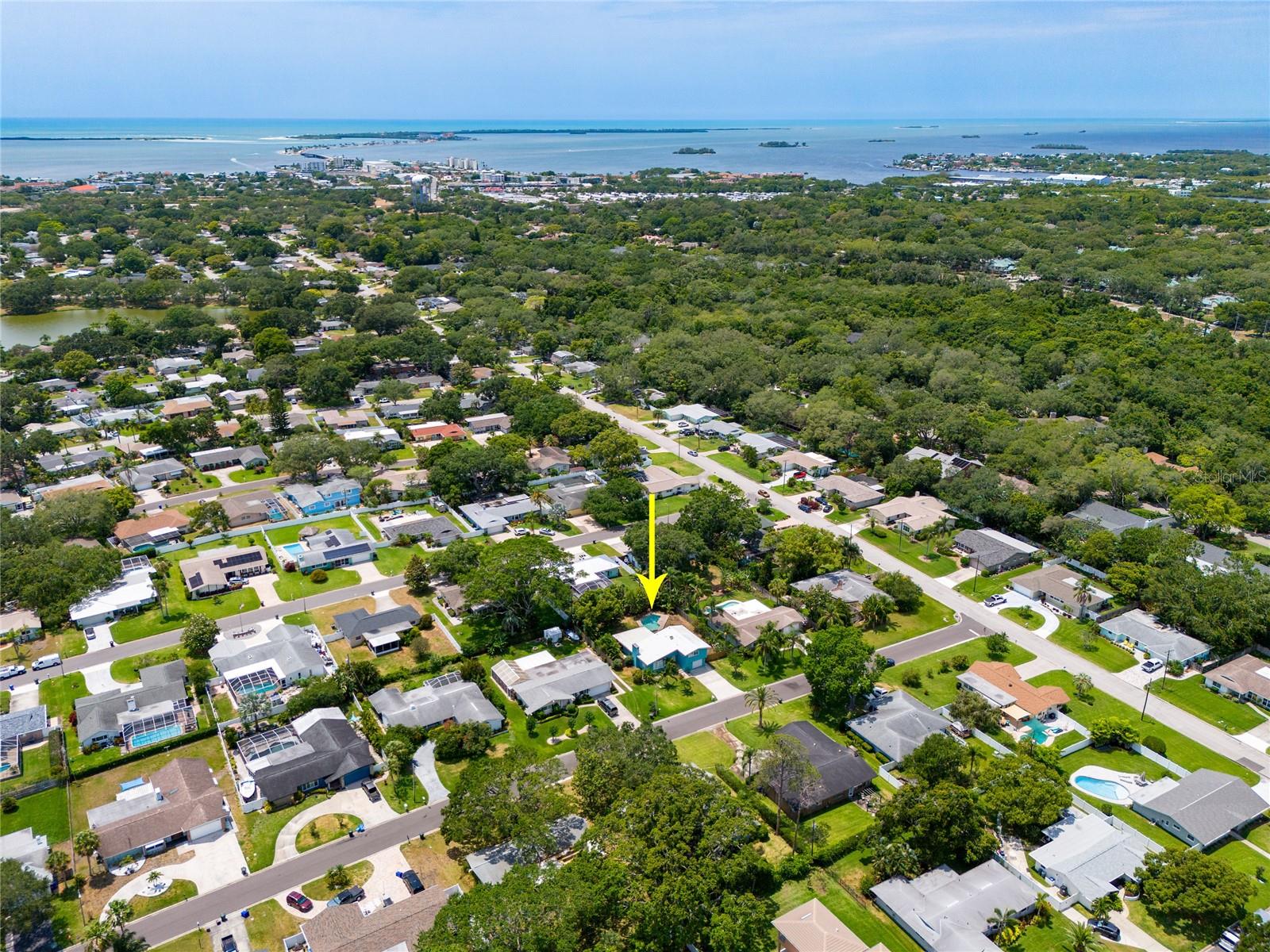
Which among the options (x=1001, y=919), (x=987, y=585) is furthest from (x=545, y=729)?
(x=987, y=585)

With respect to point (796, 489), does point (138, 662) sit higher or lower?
lower

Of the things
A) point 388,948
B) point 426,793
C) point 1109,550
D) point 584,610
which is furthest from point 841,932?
point 1109,550

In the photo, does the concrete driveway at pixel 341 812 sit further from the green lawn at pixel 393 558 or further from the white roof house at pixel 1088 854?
the white roof house at pixel 1088 854

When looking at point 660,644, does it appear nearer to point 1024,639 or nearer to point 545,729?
point 545,729

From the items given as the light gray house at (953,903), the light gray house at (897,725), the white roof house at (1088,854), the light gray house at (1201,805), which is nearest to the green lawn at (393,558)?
the light gray house at (897,725)

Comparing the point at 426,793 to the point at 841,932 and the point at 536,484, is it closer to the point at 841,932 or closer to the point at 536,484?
the point at 841,932
